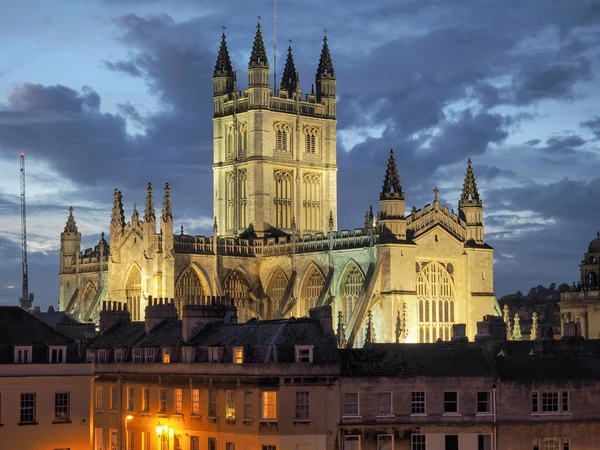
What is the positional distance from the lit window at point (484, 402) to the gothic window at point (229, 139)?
7385 cm

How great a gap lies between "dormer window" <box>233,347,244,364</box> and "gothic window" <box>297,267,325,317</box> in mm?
55114

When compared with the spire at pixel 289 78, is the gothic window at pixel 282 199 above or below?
below

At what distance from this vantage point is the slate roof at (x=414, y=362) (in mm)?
67062

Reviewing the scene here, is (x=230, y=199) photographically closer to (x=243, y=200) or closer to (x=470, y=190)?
(x=243, y=200)

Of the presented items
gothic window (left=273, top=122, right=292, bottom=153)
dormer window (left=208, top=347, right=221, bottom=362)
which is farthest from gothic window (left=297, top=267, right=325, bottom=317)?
dormer window (left=208, top=347, right=221, bottom=362)

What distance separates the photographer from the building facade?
73.9 metres

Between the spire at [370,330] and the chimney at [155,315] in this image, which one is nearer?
the chimney at [155,315]

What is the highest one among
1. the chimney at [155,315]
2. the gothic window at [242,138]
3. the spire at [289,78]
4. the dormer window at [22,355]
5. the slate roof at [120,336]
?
the spire at [289,78]

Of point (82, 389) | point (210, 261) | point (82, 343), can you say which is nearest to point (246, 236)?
point (210, 261)

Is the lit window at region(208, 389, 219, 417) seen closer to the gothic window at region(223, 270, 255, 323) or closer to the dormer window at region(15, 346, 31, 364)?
the dormer window at region(15, 346, 31, 364)

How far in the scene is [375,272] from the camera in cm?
11569

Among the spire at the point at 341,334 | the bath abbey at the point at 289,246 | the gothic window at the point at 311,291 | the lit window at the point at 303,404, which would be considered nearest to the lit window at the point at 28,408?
the lit window at the point at 303,404

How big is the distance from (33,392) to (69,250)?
2712 inches

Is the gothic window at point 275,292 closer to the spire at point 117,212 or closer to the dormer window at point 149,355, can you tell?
the spire at point 117,212
